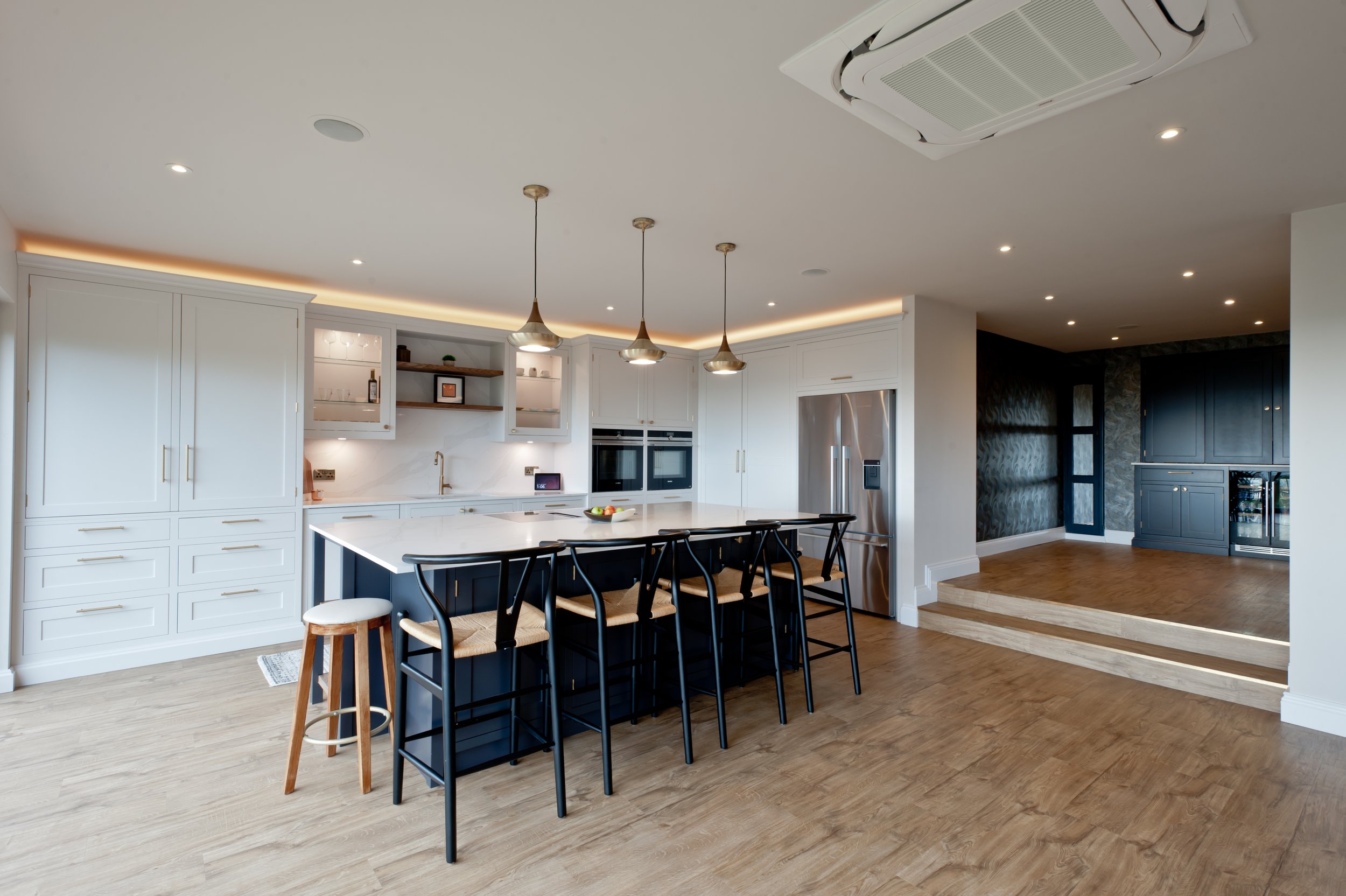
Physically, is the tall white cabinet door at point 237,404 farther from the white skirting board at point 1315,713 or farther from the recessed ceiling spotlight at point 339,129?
the white skirting board at point 1315,713

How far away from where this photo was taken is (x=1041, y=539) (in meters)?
7.62

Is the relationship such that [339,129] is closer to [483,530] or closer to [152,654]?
[483,530]

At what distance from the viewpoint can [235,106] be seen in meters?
2.27

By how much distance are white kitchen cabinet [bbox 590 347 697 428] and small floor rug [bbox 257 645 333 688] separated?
2.98 m

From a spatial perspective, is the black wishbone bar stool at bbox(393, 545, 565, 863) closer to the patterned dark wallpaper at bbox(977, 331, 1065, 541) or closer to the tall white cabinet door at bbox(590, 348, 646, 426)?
the tall white cabinet door at bbox(590, 348, 646, 426)

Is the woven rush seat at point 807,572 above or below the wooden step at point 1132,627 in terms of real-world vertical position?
above

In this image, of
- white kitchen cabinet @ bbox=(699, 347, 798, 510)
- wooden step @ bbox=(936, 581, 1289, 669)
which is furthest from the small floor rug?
wooden step @ bbox=(936, 581, 1289, 669)

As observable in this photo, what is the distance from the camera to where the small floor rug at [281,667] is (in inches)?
145

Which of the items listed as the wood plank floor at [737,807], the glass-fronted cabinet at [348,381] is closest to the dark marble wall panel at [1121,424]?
the wood plank floor at [737,807]

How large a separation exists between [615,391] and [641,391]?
0.30m

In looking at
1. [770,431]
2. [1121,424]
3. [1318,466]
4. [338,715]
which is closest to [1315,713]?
[1318,466]

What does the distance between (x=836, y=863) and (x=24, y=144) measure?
4.03 metres

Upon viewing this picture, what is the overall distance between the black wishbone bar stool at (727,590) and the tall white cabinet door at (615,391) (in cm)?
277

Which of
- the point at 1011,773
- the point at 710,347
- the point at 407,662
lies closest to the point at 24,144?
the point at 407,662
